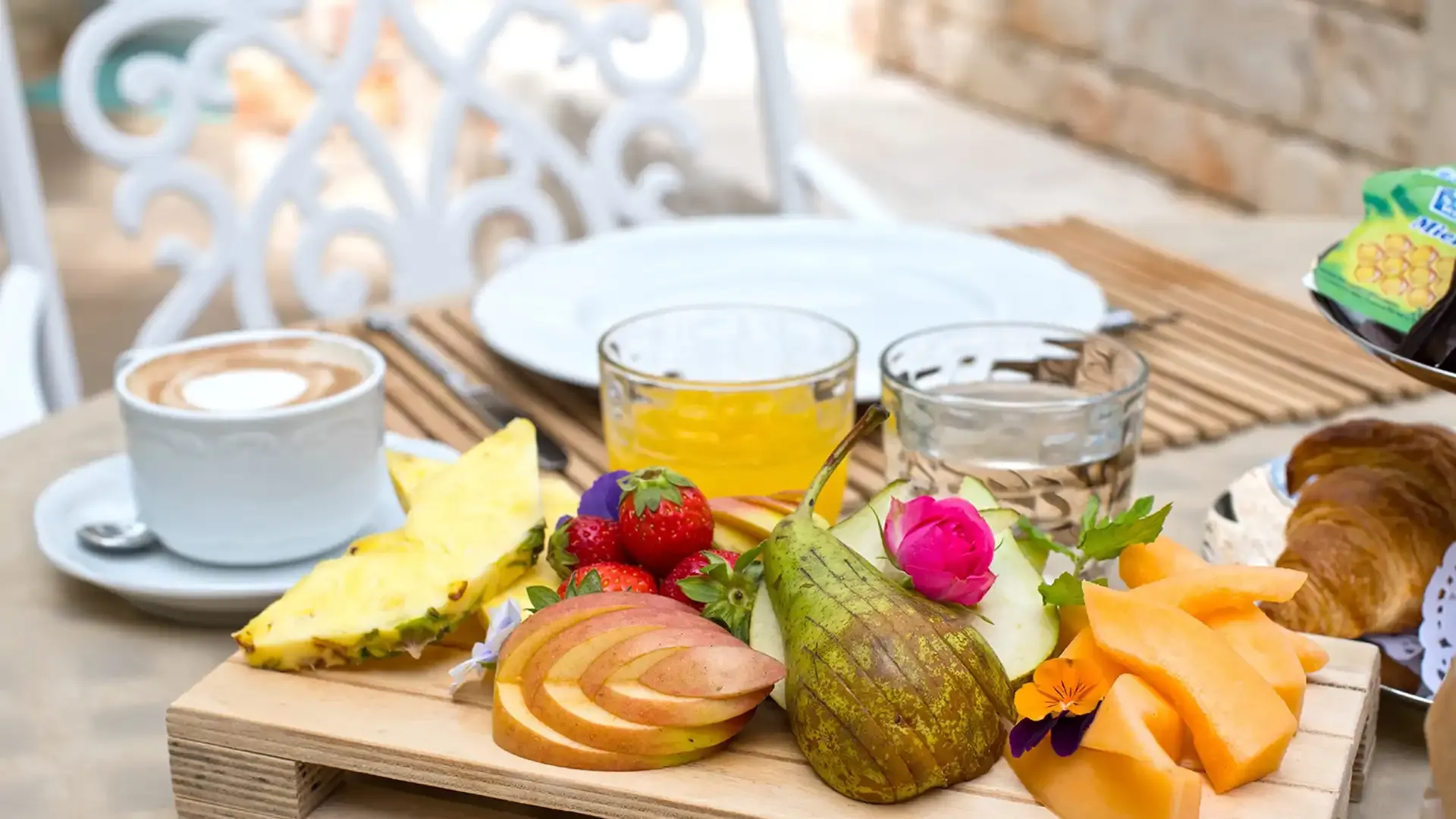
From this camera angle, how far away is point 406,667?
2.00 feet

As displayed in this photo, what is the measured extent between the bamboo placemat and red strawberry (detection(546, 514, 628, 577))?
0.82ft

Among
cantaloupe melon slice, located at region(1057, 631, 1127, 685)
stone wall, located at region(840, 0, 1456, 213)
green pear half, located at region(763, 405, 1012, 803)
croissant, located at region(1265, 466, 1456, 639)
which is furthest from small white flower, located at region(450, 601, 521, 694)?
stone wall, located at region(840, 0, 1456, 213)

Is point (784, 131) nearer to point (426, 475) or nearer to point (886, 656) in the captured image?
point (426, 475)

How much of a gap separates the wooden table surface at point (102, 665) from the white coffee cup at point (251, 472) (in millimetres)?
Result: 52

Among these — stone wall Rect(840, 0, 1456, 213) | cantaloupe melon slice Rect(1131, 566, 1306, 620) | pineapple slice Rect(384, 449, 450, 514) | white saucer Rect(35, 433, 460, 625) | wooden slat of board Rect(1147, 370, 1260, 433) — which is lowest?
stone wall Rect(840, 0, 1456, 213)

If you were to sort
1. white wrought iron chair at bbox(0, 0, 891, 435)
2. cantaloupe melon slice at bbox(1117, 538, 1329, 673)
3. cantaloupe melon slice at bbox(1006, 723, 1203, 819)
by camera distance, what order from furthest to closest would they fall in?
white wrought iron chair at bbox(0, 0, 891, 435) < cantaloupe melon slice at bbox(1117, 538, 1329, 673) < cantaloupe melon slice at bbox(1006, 723, 1203, 819)

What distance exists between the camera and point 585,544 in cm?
64

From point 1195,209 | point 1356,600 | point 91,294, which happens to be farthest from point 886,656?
point 91,294

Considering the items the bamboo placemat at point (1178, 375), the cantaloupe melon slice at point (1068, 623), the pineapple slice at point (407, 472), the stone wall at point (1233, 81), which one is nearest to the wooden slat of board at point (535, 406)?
the bamboo placemat at point (1178, 375)

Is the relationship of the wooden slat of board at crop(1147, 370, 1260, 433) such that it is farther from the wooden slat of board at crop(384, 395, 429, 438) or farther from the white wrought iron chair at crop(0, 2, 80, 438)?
the white wrought iron chair at crop(0, 2, 80, 438)

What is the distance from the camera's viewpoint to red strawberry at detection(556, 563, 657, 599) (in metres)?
0.59

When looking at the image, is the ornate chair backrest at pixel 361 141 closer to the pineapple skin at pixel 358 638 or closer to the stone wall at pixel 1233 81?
the pineapple skin at pixel 358 638

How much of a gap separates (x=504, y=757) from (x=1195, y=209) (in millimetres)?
2328

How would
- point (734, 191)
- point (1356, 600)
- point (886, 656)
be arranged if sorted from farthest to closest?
point (734, 191)
point (1356, 600)
point (886, 656)
